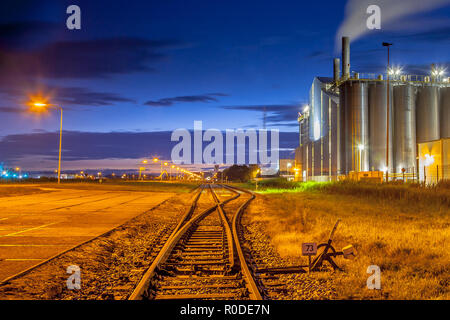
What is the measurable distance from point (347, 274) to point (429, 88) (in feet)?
221

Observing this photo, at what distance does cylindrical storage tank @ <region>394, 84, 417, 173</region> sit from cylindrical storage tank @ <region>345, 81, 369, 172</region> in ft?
17.2

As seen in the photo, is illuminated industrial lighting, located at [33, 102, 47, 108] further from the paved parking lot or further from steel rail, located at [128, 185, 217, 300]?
steel rail, located at [128, 185, 217, 300]

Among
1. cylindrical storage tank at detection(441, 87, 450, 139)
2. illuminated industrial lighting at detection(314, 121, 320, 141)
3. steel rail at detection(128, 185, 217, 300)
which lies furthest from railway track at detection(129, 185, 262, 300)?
illuminated industrial lighting at detection(314, 121, 320, 141)

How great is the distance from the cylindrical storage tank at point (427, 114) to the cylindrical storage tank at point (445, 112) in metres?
1.08

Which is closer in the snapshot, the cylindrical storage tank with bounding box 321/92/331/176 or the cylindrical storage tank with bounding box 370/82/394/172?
the cylindrical storage tank with bounding box 370/82/394/172

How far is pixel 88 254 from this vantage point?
1046 cm

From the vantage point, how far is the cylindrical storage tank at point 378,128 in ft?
193

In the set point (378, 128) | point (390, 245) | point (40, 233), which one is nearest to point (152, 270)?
point (390, 245)

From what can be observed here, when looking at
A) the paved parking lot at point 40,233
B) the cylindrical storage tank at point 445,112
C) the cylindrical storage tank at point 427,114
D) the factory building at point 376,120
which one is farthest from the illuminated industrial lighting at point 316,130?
the paved parking lot at point 40,233

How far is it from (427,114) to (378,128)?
1020 cm

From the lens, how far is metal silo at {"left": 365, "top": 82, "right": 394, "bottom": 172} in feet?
193
